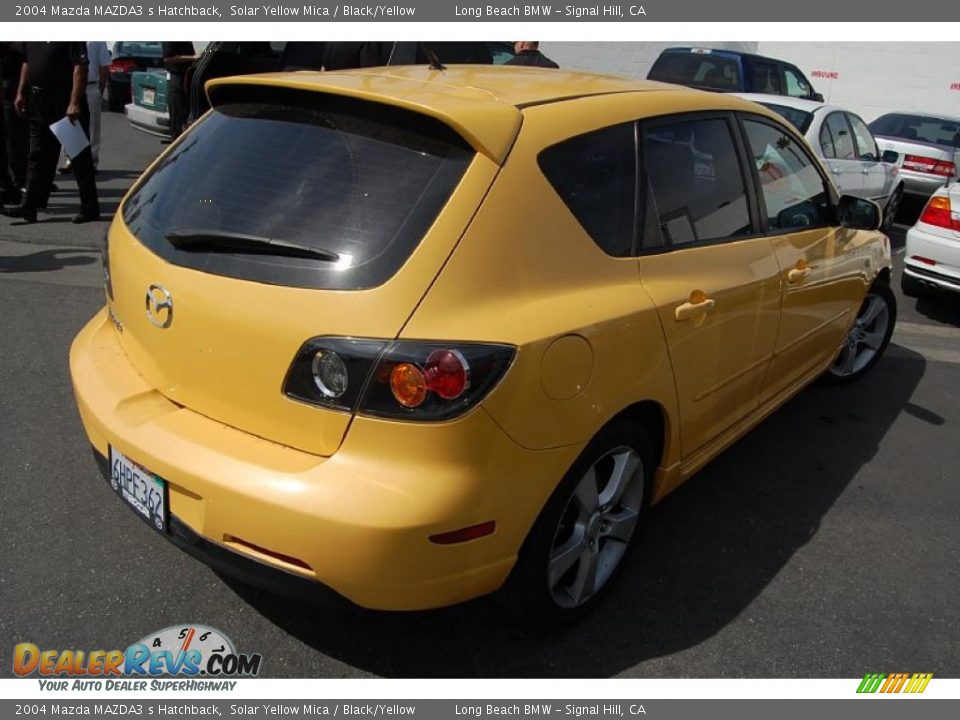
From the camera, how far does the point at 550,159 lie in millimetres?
2348

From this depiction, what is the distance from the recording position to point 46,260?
20.8ft

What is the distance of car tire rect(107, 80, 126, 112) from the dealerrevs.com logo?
1481 cm

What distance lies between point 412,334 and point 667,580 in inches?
61.2

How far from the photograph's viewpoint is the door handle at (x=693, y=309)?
8.65 feet

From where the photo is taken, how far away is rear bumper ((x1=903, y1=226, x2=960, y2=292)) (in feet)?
20.4

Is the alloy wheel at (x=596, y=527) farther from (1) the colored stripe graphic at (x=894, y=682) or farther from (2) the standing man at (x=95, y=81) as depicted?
(2) the standing man at (x=95, y=81)

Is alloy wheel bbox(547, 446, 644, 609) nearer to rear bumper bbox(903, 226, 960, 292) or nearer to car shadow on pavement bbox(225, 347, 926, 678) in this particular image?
car shadow on pavement bbox(225, 347, 926, 678)

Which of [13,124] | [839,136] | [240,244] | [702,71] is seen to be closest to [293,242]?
[240,244]

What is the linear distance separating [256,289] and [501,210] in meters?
0.70

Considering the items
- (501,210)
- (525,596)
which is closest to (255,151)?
(501,210)

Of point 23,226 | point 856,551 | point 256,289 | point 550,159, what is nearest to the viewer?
point 256,289

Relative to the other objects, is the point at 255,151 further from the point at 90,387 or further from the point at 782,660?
the point at 782,660

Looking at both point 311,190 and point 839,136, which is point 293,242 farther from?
point 839,136

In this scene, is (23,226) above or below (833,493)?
below
